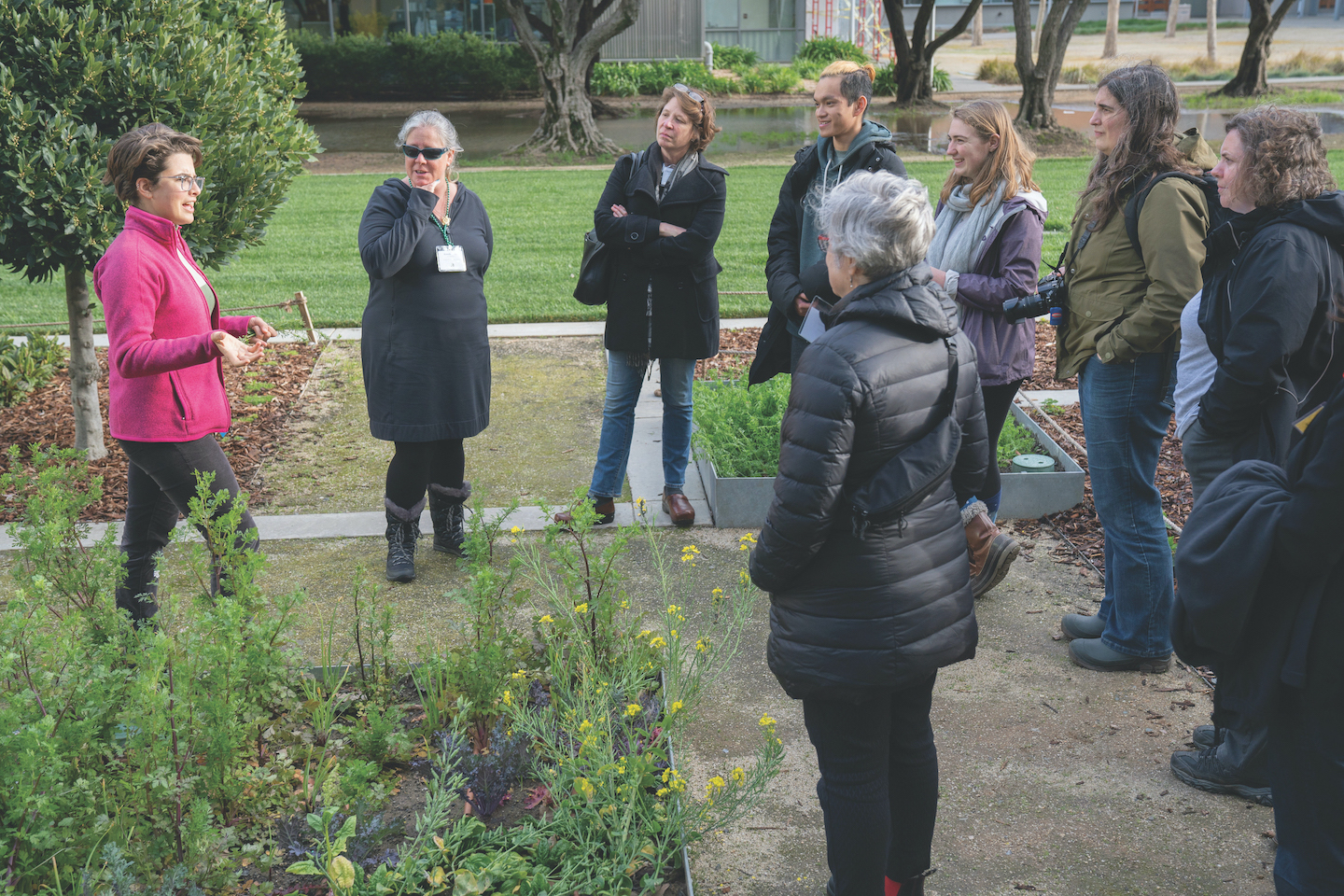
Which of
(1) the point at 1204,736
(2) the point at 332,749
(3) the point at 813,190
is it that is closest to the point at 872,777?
(1) the point at 1204,736

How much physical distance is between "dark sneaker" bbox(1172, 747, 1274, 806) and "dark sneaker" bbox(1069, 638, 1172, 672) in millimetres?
590

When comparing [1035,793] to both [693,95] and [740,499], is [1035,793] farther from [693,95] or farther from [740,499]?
[693,95]

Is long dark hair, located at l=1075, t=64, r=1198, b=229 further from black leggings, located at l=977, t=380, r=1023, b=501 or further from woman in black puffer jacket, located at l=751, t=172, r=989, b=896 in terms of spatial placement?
woman in black puffer jacket, located at l=751, t=172, r=989, b=896

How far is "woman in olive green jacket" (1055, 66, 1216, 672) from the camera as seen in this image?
368cm

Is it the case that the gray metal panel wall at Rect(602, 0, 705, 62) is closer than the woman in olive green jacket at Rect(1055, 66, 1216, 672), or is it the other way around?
the woman in olive green jacket at Rect(1055, 66, 1216, 672)

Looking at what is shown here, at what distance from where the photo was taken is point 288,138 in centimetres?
629

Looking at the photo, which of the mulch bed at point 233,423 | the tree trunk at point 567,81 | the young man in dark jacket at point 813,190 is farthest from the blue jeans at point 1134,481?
the tree trunk at point 567,81

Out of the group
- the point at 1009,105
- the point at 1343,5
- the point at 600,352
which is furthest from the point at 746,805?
the point at 1343,5

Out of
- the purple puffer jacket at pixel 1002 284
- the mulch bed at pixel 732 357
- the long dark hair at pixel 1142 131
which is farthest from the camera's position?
the mulch bed at pixel 732 357

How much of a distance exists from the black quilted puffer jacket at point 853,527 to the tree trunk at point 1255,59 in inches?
1177

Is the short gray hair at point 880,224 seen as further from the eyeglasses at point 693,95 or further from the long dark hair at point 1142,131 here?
the eyeglasses at point 693,95

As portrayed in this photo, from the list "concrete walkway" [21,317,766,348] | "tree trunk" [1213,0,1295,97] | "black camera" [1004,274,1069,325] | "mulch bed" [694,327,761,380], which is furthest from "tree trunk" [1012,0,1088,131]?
"black camera" [1004,274,1069,325]

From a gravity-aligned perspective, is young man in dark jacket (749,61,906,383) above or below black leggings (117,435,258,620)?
above

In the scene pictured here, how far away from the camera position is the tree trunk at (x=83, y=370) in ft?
20.1
